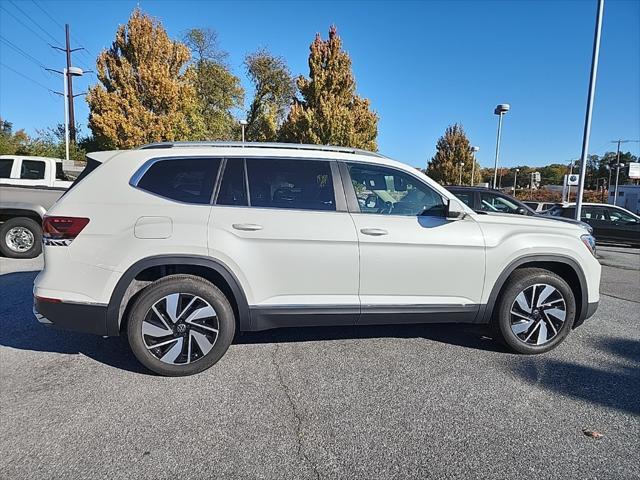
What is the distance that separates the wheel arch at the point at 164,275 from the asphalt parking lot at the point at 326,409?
0.51 m

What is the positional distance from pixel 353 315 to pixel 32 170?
8061 mm

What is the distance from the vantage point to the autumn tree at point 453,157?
39.7 meters

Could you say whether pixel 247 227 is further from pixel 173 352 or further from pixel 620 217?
pixel 620 217

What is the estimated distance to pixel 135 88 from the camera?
18.1 meters

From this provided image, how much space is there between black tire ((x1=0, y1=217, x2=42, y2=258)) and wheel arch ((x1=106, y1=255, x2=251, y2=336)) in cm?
603

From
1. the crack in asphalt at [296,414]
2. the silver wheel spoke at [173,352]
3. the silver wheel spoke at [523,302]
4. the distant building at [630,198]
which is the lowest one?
the crack in asphalt at [296,414]

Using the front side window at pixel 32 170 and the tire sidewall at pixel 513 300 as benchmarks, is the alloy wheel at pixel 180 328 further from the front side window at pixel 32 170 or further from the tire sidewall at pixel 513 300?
the front side window at pixel 32 170

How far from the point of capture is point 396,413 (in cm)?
276

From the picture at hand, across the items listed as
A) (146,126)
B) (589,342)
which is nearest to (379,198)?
(589,342)

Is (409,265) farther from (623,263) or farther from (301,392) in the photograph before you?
(623,263)

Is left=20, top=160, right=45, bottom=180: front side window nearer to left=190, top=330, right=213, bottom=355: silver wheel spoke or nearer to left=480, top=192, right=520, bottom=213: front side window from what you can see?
left=190, top=330, right=213, bottom=355: silver wheel spoke

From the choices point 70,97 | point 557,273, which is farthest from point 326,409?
point 70,97

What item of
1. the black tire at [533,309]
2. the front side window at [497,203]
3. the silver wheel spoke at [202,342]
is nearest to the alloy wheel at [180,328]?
the silver wheel spoke at [202,342]

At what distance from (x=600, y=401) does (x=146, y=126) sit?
64.2 feet
